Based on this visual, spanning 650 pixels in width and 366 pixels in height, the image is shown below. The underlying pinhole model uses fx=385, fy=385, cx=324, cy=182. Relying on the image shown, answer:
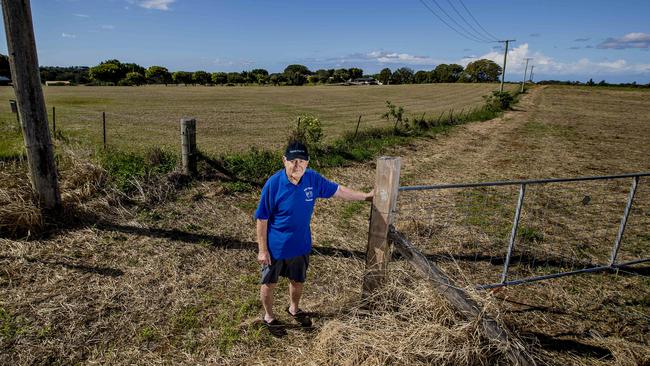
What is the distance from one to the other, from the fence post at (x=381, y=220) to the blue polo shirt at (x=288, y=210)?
0.55 metres

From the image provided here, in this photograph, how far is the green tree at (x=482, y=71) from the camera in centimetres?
12575

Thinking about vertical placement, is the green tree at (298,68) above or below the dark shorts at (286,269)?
above

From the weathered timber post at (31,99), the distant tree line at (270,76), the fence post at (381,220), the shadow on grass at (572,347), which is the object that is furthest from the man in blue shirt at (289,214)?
the distant tree line at (270,76)

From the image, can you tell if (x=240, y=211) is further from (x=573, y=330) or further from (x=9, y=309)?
(x=573, y=330)

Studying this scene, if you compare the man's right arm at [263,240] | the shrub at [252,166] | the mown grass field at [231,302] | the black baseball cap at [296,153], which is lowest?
the mown grass field at [231,302]

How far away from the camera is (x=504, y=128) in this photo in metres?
22.3

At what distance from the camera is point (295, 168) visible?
128 inches

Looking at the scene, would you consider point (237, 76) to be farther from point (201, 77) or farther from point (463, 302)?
point (463, 302)

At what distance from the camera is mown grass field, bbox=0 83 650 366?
3.21 meters

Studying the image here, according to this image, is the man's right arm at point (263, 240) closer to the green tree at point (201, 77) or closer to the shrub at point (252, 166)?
the shrub at point (252, 166)

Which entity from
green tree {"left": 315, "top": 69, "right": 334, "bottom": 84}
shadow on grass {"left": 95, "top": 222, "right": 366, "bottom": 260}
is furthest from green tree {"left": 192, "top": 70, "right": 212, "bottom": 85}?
shadow on grass {"left": 95, "top": 222, "right": 366, "bottom": 260}

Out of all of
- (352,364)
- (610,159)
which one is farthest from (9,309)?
(610,159)

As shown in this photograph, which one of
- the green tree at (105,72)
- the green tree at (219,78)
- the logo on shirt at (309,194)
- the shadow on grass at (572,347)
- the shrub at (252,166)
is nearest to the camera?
the logo on shirt at (309,194)

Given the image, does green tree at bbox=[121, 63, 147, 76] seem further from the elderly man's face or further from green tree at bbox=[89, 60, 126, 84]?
the elderly man's face
